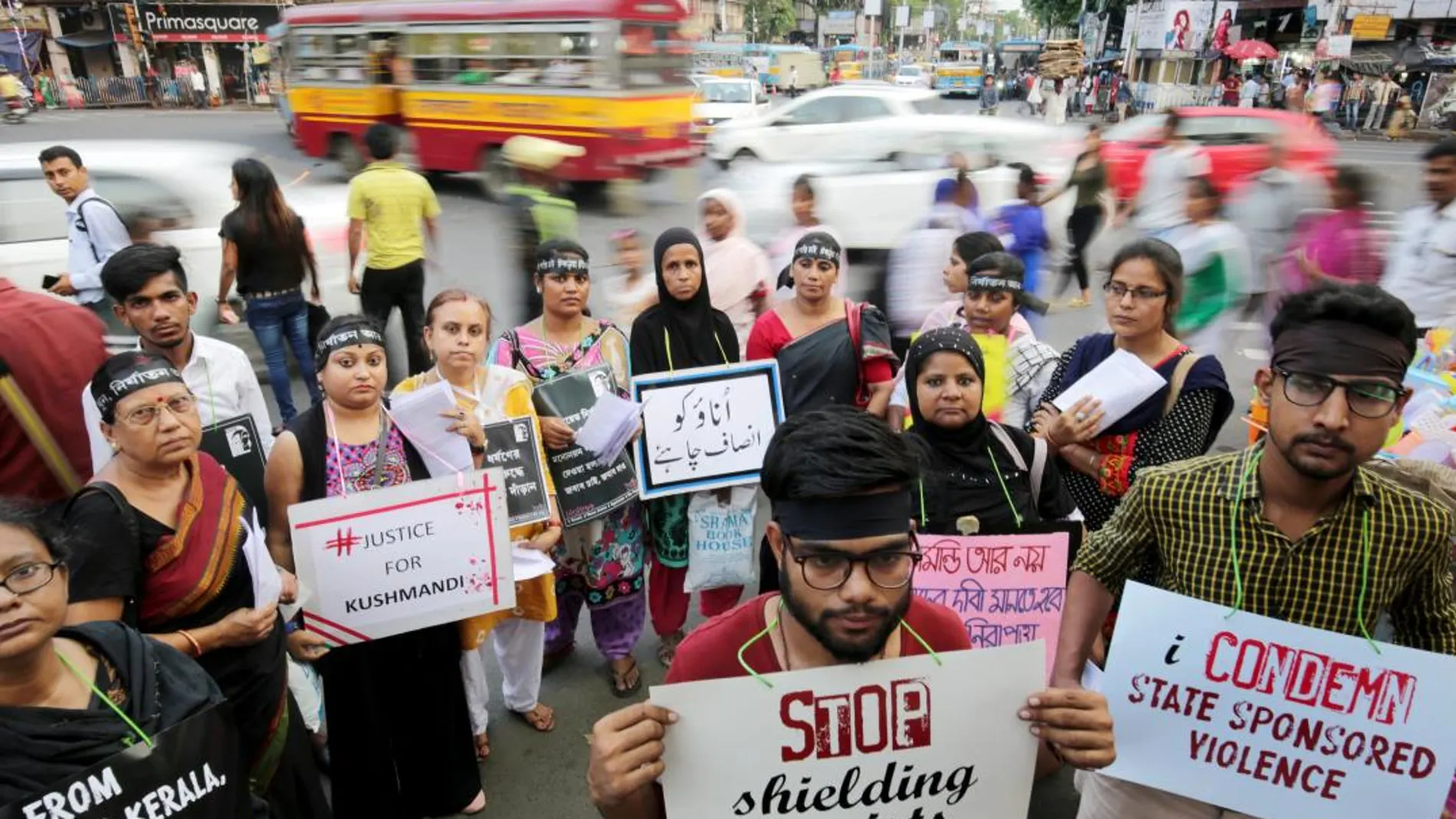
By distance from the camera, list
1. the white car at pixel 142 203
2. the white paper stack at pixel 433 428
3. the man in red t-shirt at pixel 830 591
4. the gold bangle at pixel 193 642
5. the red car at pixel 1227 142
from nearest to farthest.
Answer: the man in red t-shirt at pixel 830 591, the gold bangle at pixel 193 642, the white paper stack at pixel 433 428, the white car at pixel 142 203, the red car at pixel 1227 142

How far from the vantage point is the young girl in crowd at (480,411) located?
2996 millimetres

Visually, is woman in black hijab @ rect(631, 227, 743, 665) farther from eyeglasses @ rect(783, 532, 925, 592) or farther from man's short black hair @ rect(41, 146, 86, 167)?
man's short black hair @ rect(41, 146, 86, 167)

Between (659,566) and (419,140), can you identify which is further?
(419,140)

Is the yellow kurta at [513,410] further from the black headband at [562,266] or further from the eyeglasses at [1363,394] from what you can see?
the eyeglasses at [1363,394]

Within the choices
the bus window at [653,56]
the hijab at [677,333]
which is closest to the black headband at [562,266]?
the hijab at [677,333]

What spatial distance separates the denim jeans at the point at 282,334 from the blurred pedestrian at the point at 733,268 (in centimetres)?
272

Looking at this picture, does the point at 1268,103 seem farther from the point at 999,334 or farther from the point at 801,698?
the point at 801,698

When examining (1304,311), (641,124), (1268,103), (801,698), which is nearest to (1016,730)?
(801,698)

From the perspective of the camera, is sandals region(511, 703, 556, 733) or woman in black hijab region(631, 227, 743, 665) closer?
sandals region(511, 703, 556, 733)

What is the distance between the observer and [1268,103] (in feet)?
89.4

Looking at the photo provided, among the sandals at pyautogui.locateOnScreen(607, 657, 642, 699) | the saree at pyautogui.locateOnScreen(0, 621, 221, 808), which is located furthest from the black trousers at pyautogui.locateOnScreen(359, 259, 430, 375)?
the saree at pyautogui.locateOnScreen(0, 621, 221, 808)

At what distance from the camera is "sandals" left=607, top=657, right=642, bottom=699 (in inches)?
145

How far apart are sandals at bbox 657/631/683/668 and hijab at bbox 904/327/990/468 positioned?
176 centimetres

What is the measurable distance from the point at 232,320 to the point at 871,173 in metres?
7.07
